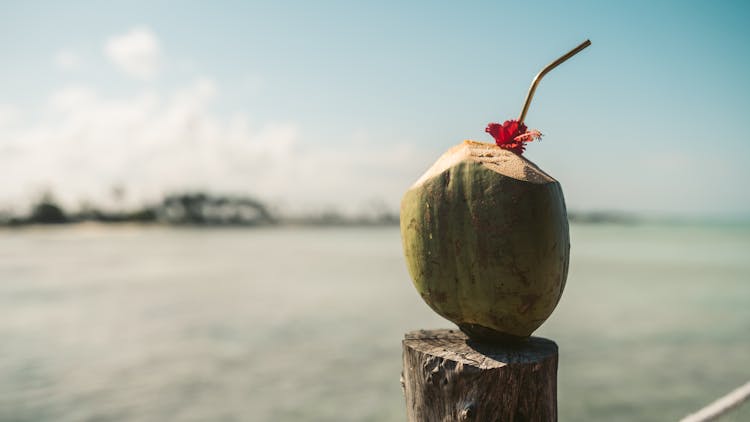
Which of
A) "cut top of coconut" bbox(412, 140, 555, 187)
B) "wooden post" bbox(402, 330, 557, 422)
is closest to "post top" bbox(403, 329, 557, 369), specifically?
"wooden post" bbox(402, 330, 557, 422)

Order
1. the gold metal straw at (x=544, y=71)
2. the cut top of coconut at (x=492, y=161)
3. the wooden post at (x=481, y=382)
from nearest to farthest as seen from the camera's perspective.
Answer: the wooden post at (x=481, y=382)
the cut top of coconut at (x=492, y=161)
the gold metal straw at (x=544, y=71)

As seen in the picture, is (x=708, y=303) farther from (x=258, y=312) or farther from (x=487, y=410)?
(x=487, y=410)

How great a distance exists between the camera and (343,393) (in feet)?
25.0

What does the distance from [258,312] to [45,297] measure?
739 centimetres

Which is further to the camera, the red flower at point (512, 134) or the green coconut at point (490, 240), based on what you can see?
the red flower at point (512, 134)

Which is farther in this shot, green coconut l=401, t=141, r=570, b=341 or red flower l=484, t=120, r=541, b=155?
red flower l=484, t=120, r=541, b=155

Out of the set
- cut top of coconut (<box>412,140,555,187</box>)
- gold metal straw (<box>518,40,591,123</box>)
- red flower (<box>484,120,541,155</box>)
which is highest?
gold metal straw (<box>518,40,591,123</box>)

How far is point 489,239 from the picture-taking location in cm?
195

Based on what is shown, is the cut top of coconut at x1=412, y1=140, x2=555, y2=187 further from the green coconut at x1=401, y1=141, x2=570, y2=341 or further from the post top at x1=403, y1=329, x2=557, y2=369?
the post top at x1=403, y1=329, x2=557, y2=369

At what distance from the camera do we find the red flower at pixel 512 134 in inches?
86.4

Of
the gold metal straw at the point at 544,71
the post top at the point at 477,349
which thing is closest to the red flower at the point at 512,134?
the gold metal straw at the point at 544,71

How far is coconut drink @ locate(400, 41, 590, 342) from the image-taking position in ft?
6.40

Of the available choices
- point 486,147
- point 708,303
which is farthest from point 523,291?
point 708,303

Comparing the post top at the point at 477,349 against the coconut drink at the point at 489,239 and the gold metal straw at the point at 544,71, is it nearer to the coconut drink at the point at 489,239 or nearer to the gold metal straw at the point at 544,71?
the coconut drink at the point at 489,239
